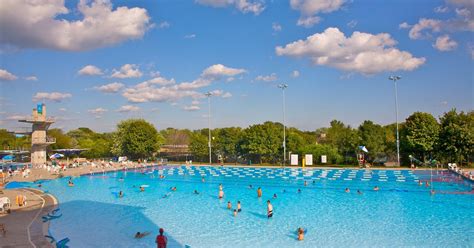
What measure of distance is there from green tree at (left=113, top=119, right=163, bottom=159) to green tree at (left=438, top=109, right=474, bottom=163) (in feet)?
147

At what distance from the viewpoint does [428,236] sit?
674 inches

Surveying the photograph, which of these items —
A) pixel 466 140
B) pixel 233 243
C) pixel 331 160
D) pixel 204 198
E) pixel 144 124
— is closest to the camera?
pixel 233 243

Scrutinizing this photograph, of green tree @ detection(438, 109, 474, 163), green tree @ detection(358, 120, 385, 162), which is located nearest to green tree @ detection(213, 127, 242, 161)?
green tree @ detection(358, 120, 385, 162)

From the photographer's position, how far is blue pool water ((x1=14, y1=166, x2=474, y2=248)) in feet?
55.2

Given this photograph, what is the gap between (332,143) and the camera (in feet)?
207

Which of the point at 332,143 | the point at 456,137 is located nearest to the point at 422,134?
the point at 456,137

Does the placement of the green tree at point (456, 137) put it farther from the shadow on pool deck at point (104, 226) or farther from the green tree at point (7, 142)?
the green tree at point (7, 142)

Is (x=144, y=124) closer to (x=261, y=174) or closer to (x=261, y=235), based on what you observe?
(x=261, y=174)

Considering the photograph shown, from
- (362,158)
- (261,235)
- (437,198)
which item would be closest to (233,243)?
(261,235)

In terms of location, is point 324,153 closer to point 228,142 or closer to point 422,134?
point 422,134

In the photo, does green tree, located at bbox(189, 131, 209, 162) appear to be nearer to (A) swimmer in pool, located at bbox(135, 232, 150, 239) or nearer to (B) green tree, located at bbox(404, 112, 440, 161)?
(B) green tree, located at bbox(404, 112, 440, 161)

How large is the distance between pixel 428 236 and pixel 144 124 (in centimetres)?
5571

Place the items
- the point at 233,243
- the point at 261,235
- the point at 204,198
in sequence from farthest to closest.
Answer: the point at 204,198, the point at 261,235, the point at 233,243

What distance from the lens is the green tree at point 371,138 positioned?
5078 centimetres
